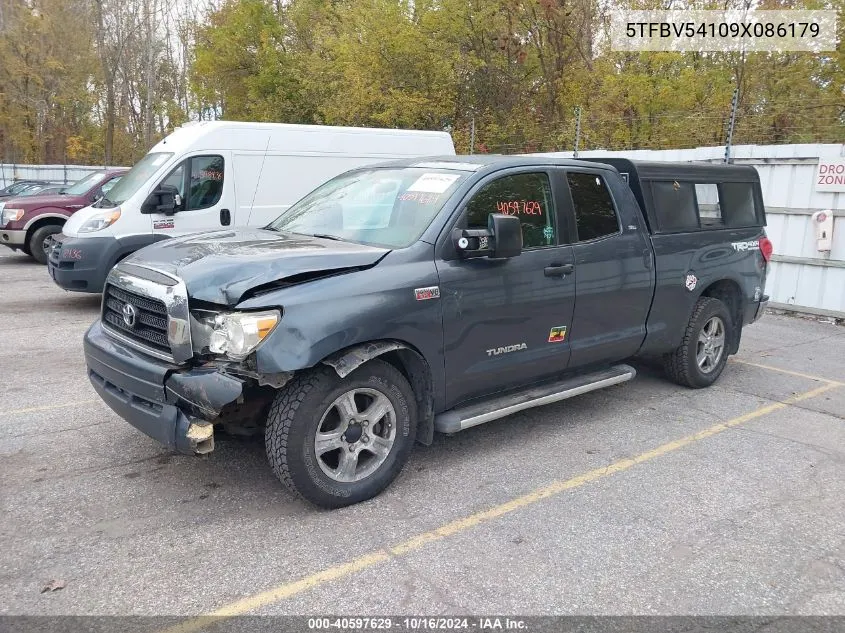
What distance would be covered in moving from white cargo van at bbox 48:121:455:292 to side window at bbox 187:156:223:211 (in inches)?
0.5

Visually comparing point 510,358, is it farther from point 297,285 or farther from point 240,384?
point 240,384

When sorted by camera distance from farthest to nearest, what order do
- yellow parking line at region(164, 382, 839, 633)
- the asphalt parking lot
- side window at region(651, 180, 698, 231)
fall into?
1. side window at region(651, 180, 698, 231)
2. the asphalt parking lot
3. yellow parking line at region(164, 382, 839, 633)

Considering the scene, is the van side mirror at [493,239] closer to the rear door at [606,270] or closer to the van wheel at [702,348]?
the rear door at [606,270]

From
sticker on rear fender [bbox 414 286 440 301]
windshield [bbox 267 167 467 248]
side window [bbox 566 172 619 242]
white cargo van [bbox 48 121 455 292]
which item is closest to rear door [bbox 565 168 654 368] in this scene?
side window [bbox 566 172 619 242]

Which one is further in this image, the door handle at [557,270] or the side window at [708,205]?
the side window at [708,205]

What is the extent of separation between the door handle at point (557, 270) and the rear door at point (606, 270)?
110mm

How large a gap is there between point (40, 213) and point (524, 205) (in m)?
11.2

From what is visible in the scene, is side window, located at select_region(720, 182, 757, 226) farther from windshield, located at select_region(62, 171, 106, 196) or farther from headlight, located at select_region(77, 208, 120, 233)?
windshield, located at select_region(62, 171, 106, 196)

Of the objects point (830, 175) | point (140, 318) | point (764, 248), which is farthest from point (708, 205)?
point (140, 318)

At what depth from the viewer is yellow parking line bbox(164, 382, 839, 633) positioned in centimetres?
288

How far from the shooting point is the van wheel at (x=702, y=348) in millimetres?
5922

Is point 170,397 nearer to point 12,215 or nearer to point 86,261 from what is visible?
point 86,261

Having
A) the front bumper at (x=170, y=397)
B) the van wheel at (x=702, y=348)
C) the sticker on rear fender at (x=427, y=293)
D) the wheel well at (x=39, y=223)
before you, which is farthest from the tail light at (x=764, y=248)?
the wheel well at (x=39, y=223)

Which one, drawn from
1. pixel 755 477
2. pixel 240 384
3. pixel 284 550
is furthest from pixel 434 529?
pixel 755 477
